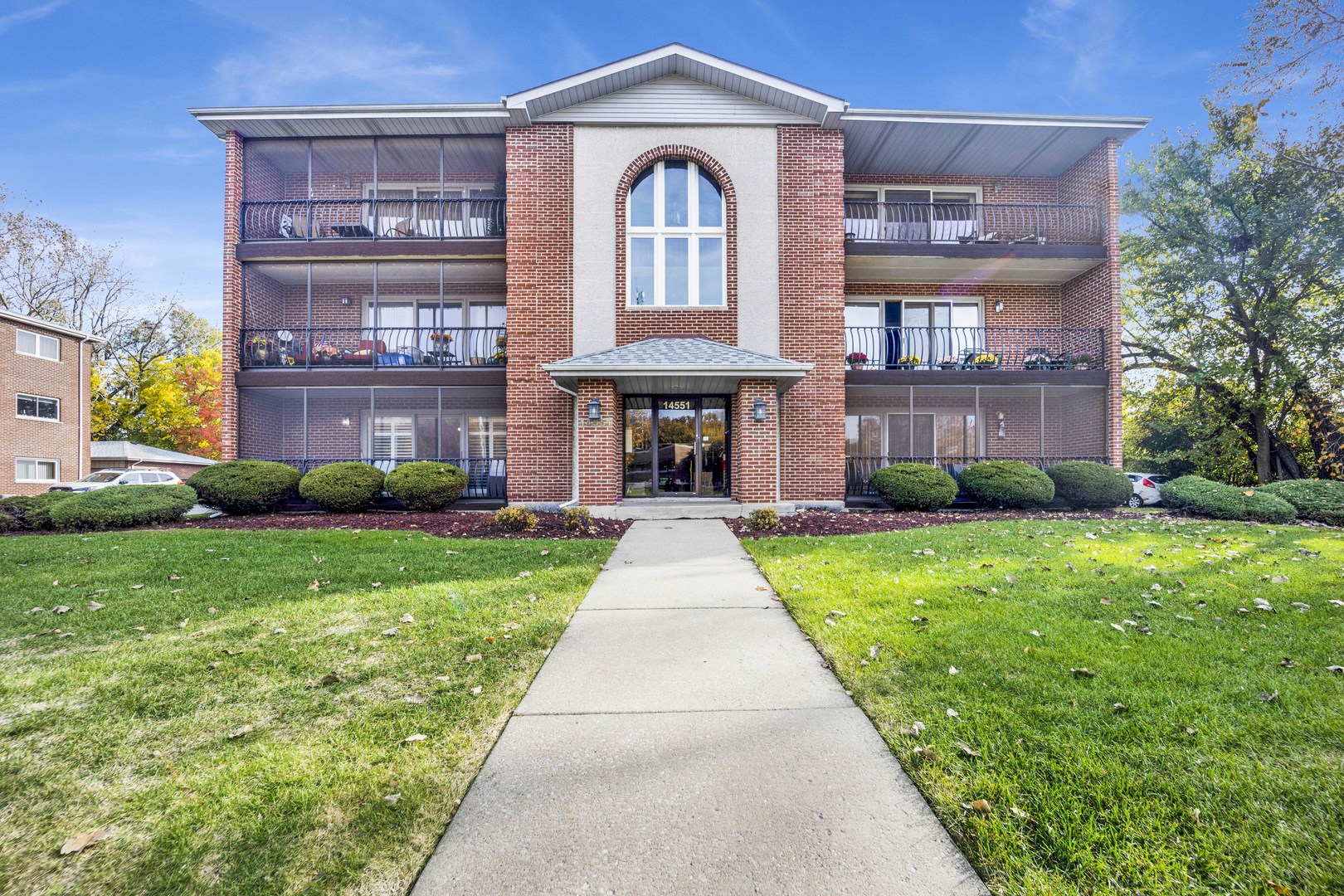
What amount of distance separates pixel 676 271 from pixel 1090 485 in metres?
10.3

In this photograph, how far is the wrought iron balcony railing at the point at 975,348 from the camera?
13.6m

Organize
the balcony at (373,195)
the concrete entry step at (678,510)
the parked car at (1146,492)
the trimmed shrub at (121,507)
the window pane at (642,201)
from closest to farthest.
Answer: the trimmed shrub at (121,507)
the concrete entry step at (678,510)
the window pane at (642,201)
the balcony at (373,195)
the parked car at (1146,492)

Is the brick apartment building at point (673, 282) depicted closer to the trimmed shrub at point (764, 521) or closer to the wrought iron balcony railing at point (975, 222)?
the wrought iron balcony railing at point (975, 222)

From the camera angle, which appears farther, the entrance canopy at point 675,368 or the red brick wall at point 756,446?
the red brick wall at point 756,446

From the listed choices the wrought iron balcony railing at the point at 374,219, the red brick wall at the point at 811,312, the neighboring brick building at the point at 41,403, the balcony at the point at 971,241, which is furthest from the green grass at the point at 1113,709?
the neighboring brick building at the point at 41,403

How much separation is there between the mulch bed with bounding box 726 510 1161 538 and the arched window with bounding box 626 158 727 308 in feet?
16.9

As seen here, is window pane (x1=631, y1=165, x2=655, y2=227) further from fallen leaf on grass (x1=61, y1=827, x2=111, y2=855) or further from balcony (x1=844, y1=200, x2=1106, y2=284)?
fallen leaf on grass (x1=61, y1=827, x2=111, y2=855)

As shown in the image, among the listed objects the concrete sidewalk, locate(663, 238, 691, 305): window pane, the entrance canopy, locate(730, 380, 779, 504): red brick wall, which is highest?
locate(663, 238, 691, 305): window pane

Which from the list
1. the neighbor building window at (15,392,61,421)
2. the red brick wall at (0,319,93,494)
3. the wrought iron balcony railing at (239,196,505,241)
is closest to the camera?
the wrought iron balcony railing at (239,196,505,241)

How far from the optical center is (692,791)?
2.26 meters

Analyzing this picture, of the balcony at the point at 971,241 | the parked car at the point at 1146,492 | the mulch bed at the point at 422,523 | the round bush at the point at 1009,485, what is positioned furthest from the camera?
the parked car at the point at 1146,492

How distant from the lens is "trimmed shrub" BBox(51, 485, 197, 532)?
989cm

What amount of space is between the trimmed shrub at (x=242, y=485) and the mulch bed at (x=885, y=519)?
9.78 m

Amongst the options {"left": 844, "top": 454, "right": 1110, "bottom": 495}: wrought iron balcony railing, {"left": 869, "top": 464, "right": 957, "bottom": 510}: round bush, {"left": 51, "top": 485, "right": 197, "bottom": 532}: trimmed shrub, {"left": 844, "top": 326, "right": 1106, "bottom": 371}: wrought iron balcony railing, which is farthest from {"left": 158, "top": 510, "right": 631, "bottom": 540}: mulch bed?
{"left": 844, "top": 326, "right": 1106, "bottom": 371}: wrought iron balcony railing
